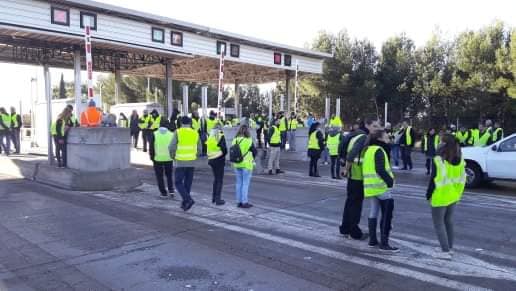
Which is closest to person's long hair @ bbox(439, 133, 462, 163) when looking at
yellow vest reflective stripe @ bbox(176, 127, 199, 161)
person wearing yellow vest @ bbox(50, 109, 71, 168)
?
yellow vest reflective stripe @ bbox(176, 127, 199, 161)

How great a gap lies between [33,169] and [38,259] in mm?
7483

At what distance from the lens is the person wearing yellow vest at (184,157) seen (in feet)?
27.1

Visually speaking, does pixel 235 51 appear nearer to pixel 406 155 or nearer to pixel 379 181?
pixel 406 155

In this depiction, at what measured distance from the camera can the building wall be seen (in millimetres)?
14430

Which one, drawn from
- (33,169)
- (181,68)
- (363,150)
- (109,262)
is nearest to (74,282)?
(109,262)

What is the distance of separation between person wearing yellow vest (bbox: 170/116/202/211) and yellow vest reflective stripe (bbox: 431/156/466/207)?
460cm

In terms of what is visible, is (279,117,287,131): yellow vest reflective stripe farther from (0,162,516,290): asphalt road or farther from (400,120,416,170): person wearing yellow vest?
(0,162,516,290): asphalt road

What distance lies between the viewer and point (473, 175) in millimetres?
11555

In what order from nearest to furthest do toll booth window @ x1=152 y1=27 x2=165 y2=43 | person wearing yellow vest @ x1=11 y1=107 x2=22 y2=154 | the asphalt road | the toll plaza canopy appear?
the asphalt road, the toll plaza canopy, person wearing yellow vest @ x1=11 y1=107 x2=22 y2=154, toll booth window @ x1=152 y1=27 x2=165 y2=43

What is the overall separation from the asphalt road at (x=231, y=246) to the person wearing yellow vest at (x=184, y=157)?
0.37 meters

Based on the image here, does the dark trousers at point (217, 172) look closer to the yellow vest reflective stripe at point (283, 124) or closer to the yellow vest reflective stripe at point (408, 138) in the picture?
the yellow vest reflective stripe at point (408, 138)

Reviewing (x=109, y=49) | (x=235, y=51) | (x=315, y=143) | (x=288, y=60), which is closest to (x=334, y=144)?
(x=315, y=143)

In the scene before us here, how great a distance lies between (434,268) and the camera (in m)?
5.12

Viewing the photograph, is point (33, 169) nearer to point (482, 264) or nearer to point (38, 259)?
point (38, 259)
